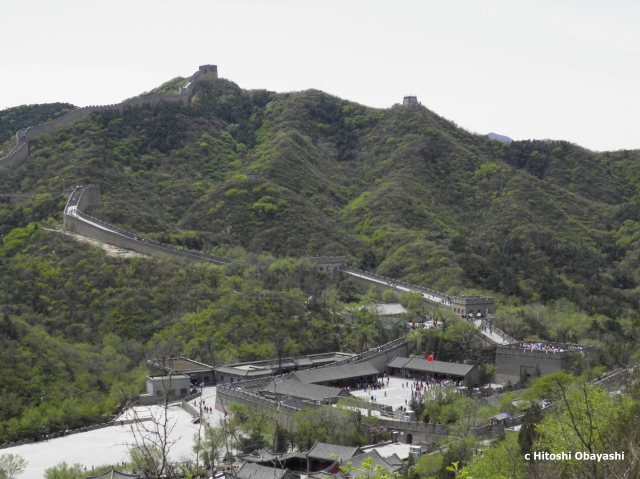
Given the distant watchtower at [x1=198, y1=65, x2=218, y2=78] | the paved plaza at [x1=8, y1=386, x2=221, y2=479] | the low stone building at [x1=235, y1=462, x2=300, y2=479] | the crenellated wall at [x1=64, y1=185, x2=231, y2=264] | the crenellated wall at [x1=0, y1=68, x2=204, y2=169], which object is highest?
the distant watchtower at [x1=198, y1=65, x2=218, y2=78]

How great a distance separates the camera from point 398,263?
88.2m

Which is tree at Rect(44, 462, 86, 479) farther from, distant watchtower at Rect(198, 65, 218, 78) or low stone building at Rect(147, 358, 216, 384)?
distant watchtower at Rect(198, 65, 218, 78)

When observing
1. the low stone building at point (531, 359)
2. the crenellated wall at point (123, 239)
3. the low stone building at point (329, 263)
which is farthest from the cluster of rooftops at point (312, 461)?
the low stone building at point (329, 263)

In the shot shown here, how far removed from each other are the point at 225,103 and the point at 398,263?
183 ft

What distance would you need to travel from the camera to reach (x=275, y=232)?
299 ft

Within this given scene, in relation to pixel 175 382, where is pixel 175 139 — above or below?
above

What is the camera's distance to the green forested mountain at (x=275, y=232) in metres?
62.9

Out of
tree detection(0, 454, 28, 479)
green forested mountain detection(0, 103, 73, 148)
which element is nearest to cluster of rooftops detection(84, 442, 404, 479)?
tree detection(0, 454, 28, 479)

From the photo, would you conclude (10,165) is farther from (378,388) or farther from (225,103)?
(378,388)

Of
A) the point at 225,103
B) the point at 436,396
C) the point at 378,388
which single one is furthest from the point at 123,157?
the point at 436,396

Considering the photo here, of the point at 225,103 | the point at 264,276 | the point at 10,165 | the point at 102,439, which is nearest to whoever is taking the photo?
→ the point at 102,439

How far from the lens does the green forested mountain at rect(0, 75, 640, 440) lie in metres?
62.9

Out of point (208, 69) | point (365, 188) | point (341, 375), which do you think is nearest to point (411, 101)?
point (365, 188)

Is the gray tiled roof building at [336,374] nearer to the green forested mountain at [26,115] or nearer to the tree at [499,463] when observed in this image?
the tree at [499,463]
